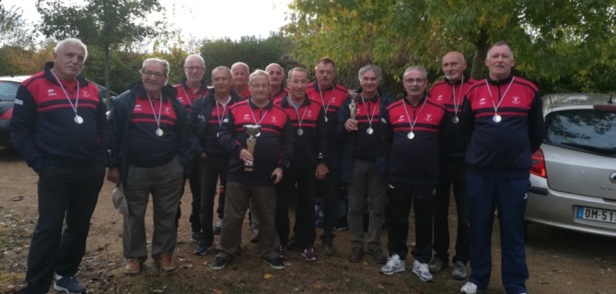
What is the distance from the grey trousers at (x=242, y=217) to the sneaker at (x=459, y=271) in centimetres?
164

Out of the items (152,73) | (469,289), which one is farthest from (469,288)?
(152,73)

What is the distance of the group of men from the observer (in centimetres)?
400

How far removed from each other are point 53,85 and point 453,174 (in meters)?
3.45

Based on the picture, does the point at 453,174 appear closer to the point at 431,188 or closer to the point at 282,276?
the point at 431,188

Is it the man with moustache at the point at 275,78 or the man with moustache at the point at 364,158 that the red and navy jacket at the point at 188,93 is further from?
the man with moustache at the point at 364,158

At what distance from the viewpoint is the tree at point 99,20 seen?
1158cm

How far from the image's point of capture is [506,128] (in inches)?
161

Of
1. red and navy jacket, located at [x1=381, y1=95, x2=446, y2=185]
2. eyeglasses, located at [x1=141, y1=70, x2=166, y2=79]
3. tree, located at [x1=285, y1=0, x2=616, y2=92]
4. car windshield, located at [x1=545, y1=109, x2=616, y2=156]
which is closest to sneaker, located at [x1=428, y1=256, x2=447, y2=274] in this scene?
red and navy jacket, located at [x1=381, y1=95, x2=446, y2=185]

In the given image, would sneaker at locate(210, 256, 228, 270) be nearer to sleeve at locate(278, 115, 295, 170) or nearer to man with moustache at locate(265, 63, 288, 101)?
sleeve at locate(278, 115, 295, 170)

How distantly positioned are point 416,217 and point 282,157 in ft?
4.43

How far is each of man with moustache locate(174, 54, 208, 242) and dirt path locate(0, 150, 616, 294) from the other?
10.7 inches

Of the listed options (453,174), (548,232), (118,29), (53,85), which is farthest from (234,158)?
(118,29)

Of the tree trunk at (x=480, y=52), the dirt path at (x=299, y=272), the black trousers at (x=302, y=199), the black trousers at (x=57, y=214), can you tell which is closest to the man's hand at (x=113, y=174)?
the black trousers at (x=57, y=214)

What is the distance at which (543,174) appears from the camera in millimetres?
5277
